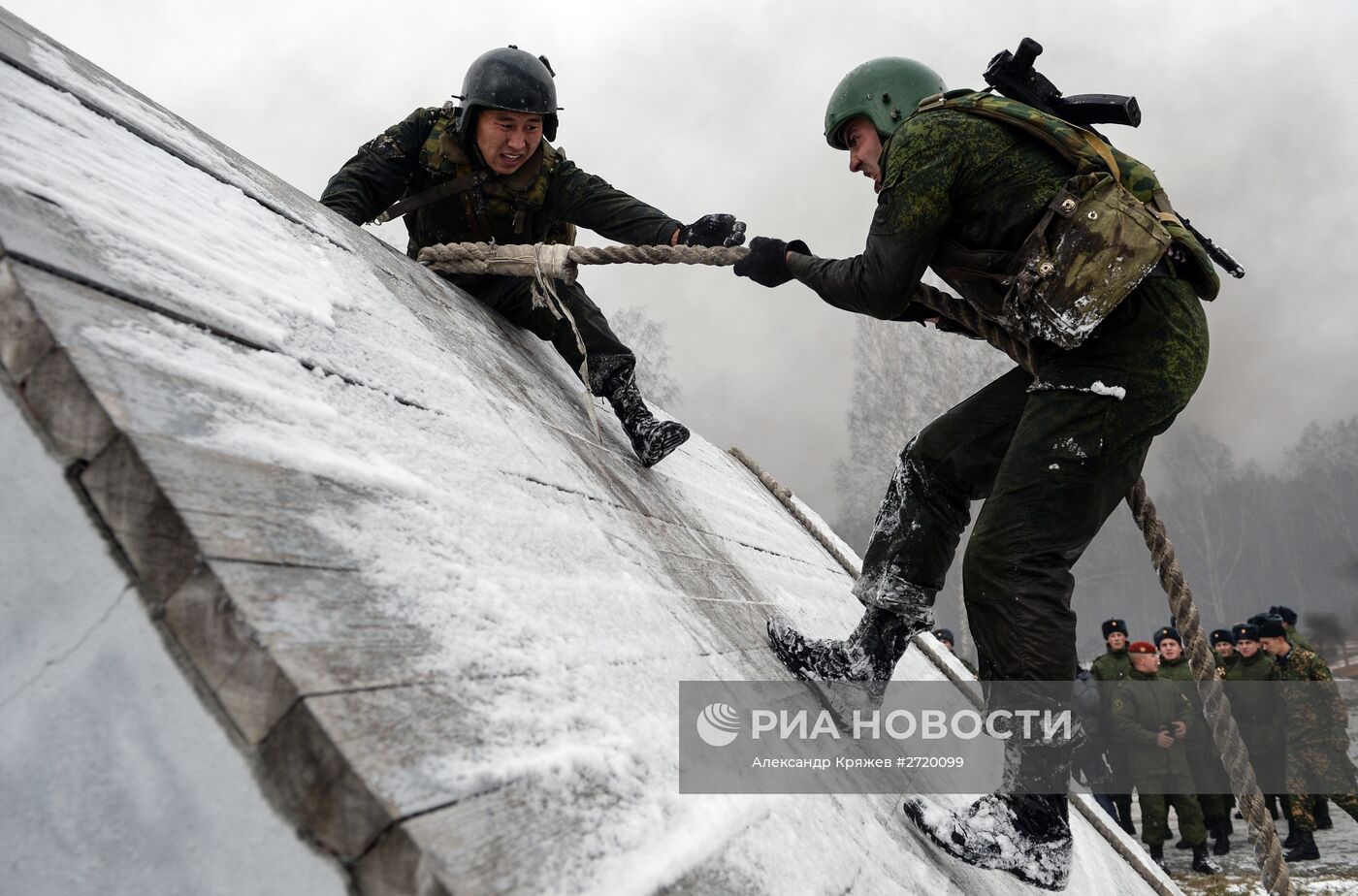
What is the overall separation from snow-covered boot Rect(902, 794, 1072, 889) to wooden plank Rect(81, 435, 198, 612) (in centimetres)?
167

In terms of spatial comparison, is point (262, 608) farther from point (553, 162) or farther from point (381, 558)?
point (553, 162)

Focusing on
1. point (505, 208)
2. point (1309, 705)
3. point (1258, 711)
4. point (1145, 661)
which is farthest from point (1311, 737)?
point (505, 208)

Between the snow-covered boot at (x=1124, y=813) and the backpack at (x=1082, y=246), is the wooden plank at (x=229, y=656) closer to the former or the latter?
the backpack at (x=1082, y=246)

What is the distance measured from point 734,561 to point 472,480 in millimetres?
1511

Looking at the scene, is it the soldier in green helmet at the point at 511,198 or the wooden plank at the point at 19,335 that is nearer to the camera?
the wooden plank at the point at 19,335

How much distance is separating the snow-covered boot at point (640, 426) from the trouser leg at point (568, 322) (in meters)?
0.06

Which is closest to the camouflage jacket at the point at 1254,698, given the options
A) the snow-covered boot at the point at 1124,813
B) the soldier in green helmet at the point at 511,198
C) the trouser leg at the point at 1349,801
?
the trouser leg at the point at 1349,801

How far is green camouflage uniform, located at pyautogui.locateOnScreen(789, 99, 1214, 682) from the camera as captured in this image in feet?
6.62

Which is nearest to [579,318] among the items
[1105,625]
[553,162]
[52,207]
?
[553,162]

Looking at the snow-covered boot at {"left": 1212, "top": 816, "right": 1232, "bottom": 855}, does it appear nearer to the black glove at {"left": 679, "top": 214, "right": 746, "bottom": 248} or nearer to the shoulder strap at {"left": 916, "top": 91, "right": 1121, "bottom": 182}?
the black glove at {"left": 679, "top": 214, "right": 746, "bottom": 248}

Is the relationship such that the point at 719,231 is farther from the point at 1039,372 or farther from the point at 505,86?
the point at 1039,372

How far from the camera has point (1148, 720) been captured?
7.23m

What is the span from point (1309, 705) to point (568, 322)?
21.2 ft

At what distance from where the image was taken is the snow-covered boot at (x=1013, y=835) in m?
1.95
